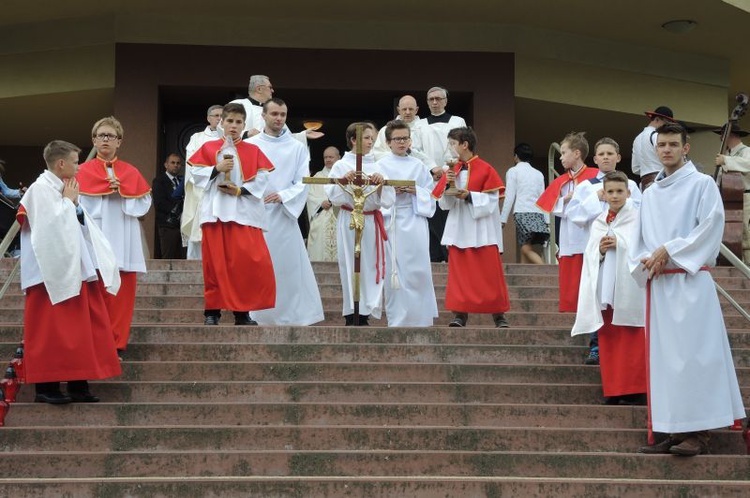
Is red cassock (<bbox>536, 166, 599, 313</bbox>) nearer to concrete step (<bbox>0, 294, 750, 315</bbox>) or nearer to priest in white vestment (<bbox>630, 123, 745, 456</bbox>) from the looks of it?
concrete step (<bbox>0, 294, 750, 315</bbox>)

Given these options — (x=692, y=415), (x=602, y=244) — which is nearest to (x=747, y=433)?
(x=692, y=415)

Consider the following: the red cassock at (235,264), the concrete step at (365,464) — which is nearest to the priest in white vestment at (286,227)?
the red cassock at (235,264)

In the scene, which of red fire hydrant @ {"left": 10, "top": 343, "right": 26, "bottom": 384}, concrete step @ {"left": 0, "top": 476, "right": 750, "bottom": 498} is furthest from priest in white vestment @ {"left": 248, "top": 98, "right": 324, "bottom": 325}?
concrete step @ {"left": 0, "top": 476, "right": 750, "bottom": 498}

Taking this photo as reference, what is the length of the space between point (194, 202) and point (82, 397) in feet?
19.8

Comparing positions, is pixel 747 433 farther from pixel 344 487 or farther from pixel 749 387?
pixel 344 487

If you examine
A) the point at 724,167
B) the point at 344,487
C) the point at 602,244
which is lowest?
the point at 344,487

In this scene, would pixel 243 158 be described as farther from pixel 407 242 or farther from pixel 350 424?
pixel 350 424

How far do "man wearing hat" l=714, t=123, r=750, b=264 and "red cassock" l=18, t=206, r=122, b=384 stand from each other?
835cm

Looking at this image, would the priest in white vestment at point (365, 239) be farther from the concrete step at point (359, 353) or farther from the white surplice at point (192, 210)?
the white surplice at point (192, 210)

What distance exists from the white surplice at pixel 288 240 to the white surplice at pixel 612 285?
3.05m

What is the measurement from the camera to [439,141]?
14805 mm

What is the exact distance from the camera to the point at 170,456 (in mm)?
8234

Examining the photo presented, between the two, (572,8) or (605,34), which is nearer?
(572,8)

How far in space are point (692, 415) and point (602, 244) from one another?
1.71 m
